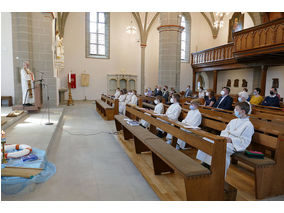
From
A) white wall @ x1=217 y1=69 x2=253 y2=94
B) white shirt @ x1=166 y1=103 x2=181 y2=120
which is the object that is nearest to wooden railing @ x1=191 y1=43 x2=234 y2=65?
white wall @ x1=217 y1=69 x2=253 y2=94

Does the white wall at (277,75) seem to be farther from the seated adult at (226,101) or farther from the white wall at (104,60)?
the white wall at (104,60)

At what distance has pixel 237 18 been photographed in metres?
17.7

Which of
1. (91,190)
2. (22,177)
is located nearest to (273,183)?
(91,190)

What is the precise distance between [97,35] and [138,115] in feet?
45.5

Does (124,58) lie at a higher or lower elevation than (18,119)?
higher

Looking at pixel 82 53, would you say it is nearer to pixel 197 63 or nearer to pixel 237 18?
pixel 197 63

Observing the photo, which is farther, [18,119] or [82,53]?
[82,53]

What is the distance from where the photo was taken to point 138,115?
584 cm

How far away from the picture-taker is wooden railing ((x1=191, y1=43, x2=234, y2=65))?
13.3 metres

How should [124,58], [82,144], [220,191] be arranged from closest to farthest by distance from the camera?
[220,191], [82,144], [124,58]

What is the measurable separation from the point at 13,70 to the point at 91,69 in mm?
8570

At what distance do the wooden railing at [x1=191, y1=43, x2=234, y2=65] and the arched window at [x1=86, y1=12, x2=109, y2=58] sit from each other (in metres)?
7.40

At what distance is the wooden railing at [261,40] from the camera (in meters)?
8.27

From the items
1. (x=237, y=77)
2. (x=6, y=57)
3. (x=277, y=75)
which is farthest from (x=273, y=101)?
(x=6, y=57)
